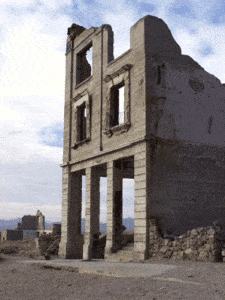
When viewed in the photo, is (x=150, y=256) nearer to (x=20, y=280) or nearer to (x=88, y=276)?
(x=88, y=276)

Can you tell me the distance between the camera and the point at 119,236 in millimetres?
13898

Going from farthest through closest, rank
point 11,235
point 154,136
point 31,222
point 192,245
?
point 31,222 → point 11,235 → point 154,136 → point 192,245

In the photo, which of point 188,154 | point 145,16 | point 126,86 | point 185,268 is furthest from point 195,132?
point 185,268

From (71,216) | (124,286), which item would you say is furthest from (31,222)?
(124,286)

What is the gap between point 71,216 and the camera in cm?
1736

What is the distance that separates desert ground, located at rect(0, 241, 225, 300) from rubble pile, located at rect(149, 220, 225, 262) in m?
0.97

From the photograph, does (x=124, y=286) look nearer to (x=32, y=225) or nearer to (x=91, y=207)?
(x=91, y=207)

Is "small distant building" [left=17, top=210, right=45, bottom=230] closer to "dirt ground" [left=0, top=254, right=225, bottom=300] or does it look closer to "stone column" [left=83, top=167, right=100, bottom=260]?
"stone column" [left=83, top=167, right=100, bottom=260]

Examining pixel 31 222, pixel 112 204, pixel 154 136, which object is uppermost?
pixel 154 136

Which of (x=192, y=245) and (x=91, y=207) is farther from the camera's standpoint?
(x=91, y=207)

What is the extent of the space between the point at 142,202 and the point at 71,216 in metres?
6.30

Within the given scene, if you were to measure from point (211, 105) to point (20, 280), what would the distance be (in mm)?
9663

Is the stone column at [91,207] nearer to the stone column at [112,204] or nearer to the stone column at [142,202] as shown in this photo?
the stone column at [112,204]

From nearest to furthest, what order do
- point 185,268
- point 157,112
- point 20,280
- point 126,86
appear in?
point 185,268 < point 20,280 < point 157,112 < point 126,86
